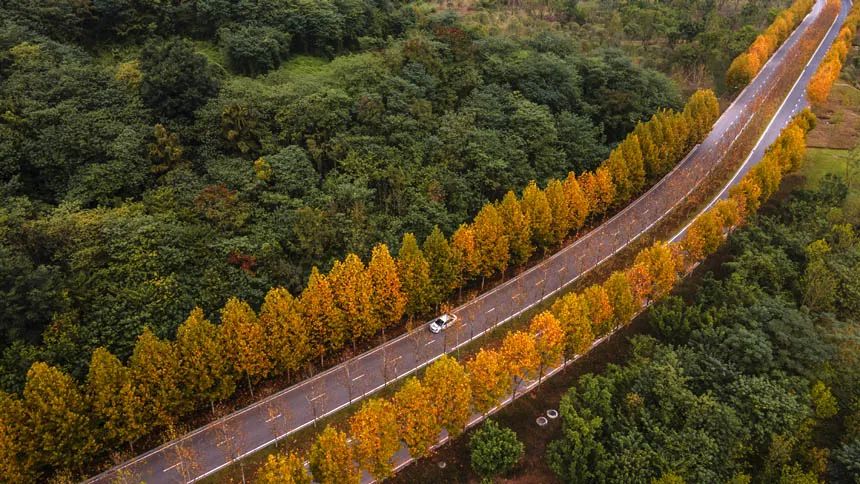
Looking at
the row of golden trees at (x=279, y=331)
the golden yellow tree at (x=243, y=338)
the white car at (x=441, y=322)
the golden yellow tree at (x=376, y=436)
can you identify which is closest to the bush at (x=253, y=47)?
the row of golden trees at (x=279, y=331)

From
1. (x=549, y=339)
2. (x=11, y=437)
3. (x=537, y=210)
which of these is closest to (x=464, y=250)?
(x=537, y=210)

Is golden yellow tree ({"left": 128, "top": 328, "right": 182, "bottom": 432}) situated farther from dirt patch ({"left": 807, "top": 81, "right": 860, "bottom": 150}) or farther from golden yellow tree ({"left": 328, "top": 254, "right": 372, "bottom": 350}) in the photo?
dirt patch ({"left": 807, "top": 81, "right": 860, "bottom": 150})

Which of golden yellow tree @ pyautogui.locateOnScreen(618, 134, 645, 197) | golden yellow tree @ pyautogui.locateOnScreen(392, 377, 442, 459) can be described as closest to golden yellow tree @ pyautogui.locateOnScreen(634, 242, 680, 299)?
golden yellow tree @ pyautogui.locateOnScreen(618, 134, 645, 197)

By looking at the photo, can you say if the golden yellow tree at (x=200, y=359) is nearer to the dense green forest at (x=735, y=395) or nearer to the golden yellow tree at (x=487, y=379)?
the golden yellow tree at (x=487, y=379)

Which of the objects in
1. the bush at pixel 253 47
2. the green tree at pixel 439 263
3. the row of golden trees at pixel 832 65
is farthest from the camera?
the row of golden trees at pixel 832 65

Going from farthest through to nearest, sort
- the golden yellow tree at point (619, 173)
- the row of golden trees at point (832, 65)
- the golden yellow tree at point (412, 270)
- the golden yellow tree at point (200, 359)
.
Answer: the row of golden trees at point (832, 65) → the golden yellow tree at point (619, 173) → the golden yellow tree at point (412, 270) → the golden yellow tree at point (200, 359)

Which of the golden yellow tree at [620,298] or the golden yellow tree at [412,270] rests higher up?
the golden yellow tree at [412,270]

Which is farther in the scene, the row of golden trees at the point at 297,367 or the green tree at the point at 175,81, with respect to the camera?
the green tree at the point at 175,81
